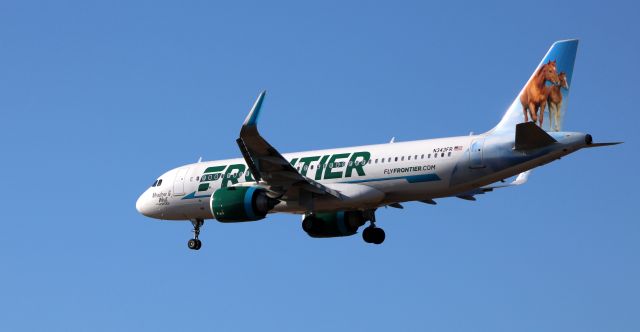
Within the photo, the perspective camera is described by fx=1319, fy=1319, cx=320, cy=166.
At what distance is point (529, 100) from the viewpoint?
48.4 m

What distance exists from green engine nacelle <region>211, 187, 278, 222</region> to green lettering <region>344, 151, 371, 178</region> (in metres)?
3.11

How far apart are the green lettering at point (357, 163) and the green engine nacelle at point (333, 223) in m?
3.69

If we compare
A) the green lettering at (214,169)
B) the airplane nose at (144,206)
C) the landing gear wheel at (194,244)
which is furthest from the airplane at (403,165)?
the airplane nose at (144,206)

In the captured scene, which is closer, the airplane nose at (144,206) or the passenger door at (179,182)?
the passenger door at (179,182)

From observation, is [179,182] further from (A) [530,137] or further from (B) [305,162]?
(A) [530,137]

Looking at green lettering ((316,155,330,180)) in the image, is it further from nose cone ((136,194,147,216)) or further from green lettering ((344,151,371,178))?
nose cone ((136,194,147,216))

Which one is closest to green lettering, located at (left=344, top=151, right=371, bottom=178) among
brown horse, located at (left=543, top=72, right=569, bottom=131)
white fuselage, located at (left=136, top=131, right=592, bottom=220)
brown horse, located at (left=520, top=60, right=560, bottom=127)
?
white fuselage, located at (left=136, top=131, right=592, bottom=220)

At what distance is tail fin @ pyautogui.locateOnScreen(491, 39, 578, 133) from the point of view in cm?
4759

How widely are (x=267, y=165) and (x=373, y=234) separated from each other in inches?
272

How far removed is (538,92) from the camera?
48.3m

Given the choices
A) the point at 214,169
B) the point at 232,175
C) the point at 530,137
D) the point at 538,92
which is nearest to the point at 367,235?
the point at 232,175

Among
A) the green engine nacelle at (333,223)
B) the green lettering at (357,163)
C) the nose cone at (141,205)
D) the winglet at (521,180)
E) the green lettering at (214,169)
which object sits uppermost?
the green lettering at (214,169)

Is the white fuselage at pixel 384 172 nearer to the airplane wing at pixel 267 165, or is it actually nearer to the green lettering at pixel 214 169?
the green lettering at pixel 214 169

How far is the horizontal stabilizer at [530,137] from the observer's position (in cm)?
4512
